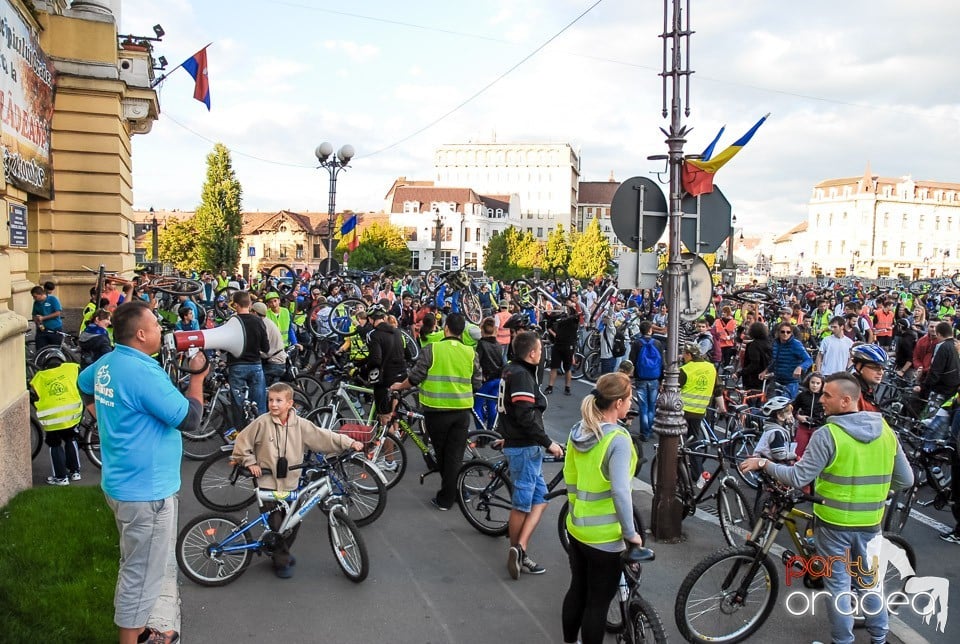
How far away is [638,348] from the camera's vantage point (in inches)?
405

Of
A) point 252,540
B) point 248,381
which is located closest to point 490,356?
point 248,381

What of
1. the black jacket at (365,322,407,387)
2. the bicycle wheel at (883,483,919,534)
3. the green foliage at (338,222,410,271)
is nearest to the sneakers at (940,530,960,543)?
the bicycle wheel at (883,483,919,534)

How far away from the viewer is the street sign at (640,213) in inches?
248

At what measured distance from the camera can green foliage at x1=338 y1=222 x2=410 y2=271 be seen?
2438 inches

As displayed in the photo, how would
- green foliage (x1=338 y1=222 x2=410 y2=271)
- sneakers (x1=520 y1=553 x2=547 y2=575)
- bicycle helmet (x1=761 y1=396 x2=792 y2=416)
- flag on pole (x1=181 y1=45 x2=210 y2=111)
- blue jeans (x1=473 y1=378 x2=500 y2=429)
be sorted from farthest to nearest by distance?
green foliage (x1=338 y1=222 x2=410 y2=271), flag on pole (x1=181 y1=45 x2=210 y2=111), blue jeans (x1=473 y1=378 x2=500 y2=429), bicycle helmet (x1=761 y1=396 x2=792 y2=416), sneakers (x1=520 y1=553 x2=547 y2=575)

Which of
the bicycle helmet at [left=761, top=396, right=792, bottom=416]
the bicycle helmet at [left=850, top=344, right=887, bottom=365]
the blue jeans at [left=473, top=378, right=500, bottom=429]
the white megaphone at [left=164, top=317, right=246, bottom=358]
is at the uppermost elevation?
the white megaphone at [left=164, top=317, right=246, bottom=358]

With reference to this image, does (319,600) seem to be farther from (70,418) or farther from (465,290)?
(465,290)

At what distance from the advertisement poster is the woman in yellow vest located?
29.9ft

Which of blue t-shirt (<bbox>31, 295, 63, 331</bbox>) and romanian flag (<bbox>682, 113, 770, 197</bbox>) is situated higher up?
romanian flag (<bbox>682, 113, 770, 197</bbox>)

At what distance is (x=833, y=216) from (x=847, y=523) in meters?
119

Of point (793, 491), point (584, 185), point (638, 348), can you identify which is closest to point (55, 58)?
point (638, 348)

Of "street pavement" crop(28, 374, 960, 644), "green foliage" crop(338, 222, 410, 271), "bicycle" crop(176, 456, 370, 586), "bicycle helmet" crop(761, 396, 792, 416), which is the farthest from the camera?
"green foliage" crop(338, 222, 410, 271)

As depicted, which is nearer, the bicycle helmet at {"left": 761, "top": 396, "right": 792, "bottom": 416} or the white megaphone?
Result: the white megaphone

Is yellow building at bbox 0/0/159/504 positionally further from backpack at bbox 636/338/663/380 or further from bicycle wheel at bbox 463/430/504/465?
backpack at bbox 636/338/663/380
